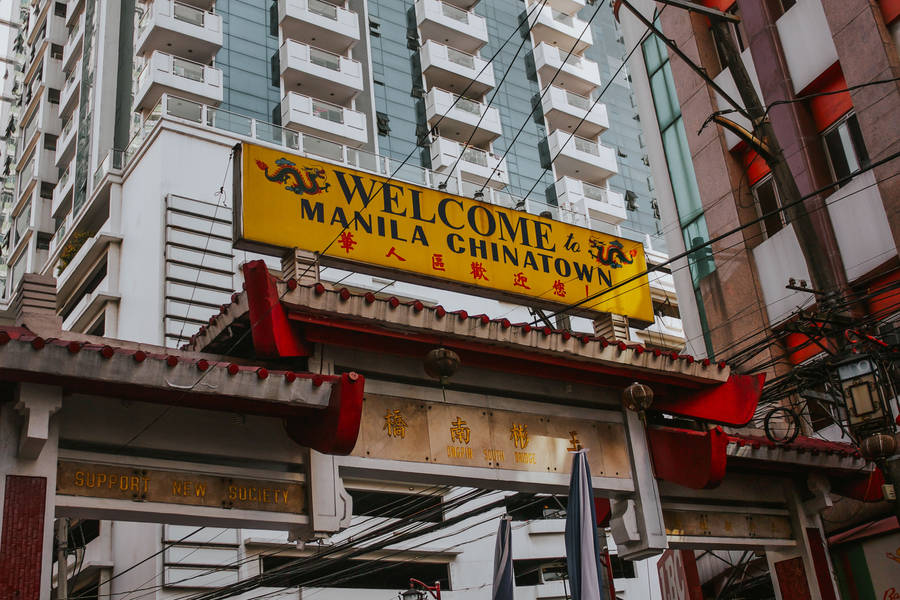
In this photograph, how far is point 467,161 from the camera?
46.8 m

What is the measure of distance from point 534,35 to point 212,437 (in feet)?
167

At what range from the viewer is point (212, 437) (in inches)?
448

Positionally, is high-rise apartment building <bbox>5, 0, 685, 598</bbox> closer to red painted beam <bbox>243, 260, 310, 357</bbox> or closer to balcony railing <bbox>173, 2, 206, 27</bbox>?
balcony railing <bbox>173, 2, 206, 27</bbox>

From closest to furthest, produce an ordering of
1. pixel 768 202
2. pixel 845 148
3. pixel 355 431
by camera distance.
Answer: pixel 355 431, pixel 845 148, pixel 768 202

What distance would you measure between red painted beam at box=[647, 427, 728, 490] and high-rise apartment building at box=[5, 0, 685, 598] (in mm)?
2001

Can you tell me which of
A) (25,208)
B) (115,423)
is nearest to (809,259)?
(115,423)

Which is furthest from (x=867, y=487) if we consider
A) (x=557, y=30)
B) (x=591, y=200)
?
(x=557, y=30)

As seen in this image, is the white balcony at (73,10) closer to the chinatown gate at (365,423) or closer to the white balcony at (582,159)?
the white balcony at (582,159)

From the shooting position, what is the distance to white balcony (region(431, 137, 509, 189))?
153 feet

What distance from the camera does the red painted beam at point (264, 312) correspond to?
11492 millimetres

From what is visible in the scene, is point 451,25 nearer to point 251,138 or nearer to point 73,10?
point 73,10

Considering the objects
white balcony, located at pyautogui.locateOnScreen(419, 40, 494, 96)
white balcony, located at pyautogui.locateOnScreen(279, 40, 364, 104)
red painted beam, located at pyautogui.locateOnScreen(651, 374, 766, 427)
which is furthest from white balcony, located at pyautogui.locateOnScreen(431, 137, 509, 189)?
red painted beam, located at pyautogui.locateOnScreen(651, 374, 766, 427)

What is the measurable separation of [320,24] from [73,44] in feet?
43.8

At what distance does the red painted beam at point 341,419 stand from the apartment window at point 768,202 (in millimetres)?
13609
